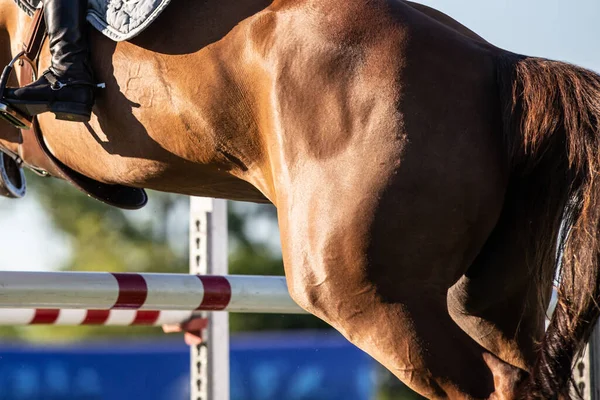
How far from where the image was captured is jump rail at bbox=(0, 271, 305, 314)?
3119 mm

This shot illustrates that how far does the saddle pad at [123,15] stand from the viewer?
2588 millimetres

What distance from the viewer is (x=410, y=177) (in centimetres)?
220

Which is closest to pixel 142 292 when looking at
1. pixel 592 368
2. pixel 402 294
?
pixel 402 294

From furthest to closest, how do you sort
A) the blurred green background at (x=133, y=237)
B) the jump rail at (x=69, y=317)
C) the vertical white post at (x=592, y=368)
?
1. the blurred green background at (x=133, y=237)
2. the vertical white post at (x=592, y=368)
3. the jump rail at (x=69, y=317)

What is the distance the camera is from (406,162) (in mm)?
2207

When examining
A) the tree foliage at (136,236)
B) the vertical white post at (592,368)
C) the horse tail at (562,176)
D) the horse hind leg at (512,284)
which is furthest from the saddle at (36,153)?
the tree foliage at (136,236)

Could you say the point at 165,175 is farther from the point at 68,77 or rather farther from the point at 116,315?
the point at 116,315

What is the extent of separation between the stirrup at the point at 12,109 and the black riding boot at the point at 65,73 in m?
0.06

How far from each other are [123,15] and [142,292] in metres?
1.09

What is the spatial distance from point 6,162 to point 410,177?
190 centimetres

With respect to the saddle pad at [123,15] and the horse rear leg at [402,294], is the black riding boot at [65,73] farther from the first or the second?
the horse rear leg at [402,294]

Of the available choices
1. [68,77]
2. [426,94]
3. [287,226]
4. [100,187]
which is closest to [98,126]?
[68,77]

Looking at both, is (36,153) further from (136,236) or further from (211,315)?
(136,236)

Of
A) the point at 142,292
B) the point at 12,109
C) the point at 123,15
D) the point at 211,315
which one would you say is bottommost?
the point at 211,315
